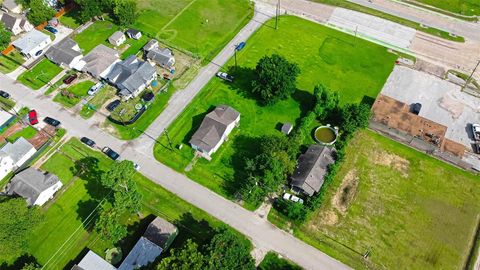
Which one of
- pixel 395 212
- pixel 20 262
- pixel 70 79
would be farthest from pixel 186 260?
pixel 70 79

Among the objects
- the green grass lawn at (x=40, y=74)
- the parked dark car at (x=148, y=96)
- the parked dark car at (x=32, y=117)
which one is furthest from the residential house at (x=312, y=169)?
the green grass lawn at (x=40, y=74)

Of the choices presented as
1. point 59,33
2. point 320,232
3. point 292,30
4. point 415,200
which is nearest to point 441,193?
point 415,200

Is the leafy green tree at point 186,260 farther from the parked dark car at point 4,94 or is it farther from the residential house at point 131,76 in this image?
the parked dark car at point 4,94

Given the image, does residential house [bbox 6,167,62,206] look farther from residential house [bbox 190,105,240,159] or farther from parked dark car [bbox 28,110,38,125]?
residential house [bbox 190,105,240,159]

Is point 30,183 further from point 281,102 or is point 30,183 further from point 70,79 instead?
point 281,102

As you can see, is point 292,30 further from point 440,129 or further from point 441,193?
point 441,193

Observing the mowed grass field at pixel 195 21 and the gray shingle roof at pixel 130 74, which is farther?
the mowed grass field at pixel 195 21

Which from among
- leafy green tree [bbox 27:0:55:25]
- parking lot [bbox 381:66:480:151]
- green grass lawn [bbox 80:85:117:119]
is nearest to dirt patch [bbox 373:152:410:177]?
parking lot [bbox 381:66:480:151]
